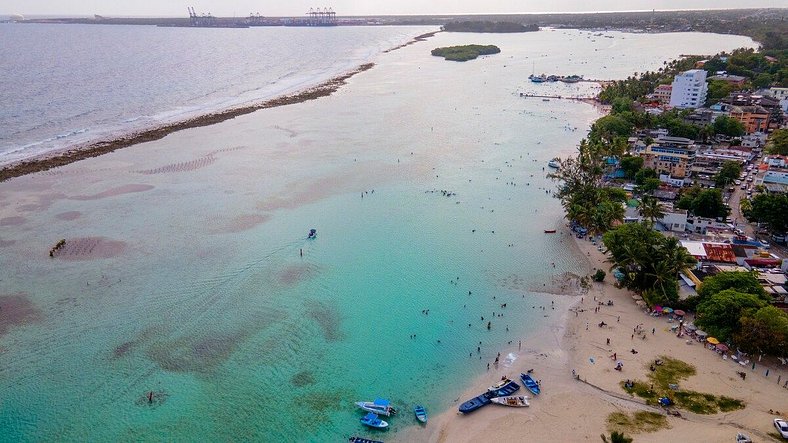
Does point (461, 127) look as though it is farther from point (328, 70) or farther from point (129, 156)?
point (328, 70)

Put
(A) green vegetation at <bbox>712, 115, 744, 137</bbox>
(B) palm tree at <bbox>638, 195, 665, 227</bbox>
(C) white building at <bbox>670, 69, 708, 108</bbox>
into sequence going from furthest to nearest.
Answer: (C) white building at <bbox>670, 69, 708, 108</bbox> < (A) green vegetation at <bbox>712, 115, 744, 137</bbox> < (B) palm tree at <bbox>638, 195, 665, 227</bbox>

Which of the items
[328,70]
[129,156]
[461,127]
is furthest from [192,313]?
[328,70]

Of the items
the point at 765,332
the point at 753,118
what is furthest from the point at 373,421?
the point at 753,118

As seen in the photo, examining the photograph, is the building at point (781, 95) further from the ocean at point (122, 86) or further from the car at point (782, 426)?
the ocean at point (122, 86)

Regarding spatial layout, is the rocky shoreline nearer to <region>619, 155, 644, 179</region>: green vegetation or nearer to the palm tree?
<region>619, 155, 644, 179</region>: green vegetation

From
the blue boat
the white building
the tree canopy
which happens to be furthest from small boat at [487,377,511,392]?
the white building

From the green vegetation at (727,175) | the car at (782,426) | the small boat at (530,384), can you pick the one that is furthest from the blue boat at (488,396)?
the green vegetation at (727,175)
